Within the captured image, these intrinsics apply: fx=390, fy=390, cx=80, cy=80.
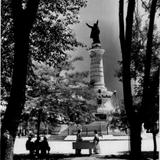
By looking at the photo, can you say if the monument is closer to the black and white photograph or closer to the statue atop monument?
the statue atop monument

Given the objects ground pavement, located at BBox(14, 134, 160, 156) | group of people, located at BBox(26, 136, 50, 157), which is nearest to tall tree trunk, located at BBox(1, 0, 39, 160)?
group of people, located at BBox(26, 136, 50, 157)

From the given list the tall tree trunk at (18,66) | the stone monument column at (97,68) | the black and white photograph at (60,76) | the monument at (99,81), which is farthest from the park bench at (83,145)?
the stone monument column at (97,68)

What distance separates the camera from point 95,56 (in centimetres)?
6169

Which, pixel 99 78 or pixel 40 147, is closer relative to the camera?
pixel 40 147

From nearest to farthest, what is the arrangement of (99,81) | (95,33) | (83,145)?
(83,145) → (99,81) → (95,33)

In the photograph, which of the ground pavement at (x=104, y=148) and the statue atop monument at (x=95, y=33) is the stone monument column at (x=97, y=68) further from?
the ground pavement at (x=104, y=148)

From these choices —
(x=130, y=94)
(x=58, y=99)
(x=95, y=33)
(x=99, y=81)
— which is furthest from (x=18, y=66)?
(x=95, y=33)

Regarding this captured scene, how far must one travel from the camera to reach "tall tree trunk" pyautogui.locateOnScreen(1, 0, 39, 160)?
8000 mm

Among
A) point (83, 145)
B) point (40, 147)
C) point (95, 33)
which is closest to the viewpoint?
point (40, 147)

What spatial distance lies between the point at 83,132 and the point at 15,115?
139 feet

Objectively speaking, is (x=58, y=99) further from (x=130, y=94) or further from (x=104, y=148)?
(x=130, y=94)

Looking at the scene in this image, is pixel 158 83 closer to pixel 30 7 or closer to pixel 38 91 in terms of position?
pixel 30 7

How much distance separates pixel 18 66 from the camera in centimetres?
801

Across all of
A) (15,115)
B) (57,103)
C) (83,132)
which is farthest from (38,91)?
(83,132)
